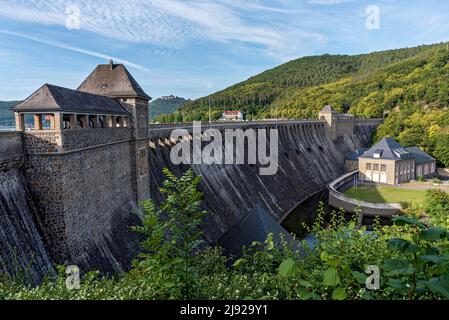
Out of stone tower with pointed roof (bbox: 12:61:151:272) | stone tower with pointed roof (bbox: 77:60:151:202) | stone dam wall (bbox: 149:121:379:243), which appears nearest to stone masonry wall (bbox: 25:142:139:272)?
stone tower with pointed roof (bbox: 12:61:151:272)

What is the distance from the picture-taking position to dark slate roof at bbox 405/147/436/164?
174 feet

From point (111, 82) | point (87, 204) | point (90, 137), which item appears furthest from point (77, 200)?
point (111, 82)

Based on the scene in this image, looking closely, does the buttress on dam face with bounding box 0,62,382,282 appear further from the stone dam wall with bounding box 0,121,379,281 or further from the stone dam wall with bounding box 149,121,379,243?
the stone dam wall with bounding box 149,121,379,243

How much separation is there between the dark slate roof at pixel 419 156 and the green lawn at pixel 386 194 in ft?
34.2

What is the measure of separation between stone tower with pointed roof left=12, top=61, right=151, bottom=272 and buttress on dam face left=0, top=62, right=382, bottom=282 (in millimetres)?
37

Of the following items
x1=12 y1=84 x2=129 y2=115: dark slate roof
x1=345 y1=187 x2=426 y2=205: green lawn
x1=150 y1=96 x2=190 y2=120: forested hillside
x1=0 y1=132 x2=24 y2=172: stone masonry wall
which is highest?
x1=150 y1=96 x2=190 y2=120: forested hillside

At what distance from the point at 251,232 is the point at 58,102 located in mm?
8788

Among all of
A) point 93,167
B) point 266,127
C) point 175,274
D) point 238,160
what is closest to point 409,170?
point 266,127

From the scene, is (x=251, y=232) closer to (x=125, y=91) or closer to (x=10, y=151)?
(x=10, y=151)

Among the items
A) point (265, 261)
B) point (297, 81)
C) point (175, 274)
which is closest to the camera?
point (175, 274)

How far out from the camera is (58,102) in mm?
12789
